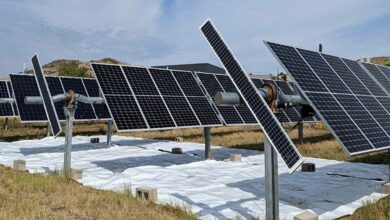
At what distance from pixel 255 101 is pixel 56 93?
19.7 m

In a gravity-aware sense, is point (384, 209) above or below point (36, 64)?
below

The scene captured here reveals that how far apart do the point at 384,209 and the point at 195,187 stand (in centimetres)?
508

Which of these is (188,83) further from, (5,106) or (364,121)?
(5,106)

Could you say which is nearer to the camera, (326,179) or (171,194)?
(171,194)

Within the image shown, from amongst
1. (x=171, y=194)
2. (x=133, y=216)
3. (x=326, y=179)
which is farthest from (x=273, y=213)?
(x=326, y=179)

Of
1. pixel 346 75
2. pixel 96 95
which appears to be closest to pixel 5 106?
pixel 96 95

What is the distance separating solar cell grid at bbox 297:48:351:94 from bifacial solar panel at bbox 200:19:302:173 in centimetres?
368

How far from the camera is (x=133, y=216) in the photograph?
8148mm

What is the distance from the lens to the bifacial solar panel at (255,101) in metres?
6.38

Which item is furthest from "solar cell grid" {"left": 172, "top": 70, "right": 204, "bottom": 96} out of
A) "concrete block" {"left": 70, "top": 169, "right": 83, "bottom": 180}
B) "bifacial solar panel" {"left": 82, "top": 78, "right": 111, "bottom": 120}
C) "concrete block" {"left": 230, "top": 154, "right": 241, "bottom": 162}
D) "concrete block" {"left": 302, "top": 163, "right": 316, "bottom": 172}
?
"concrete block" {"left": 70, "top": 169, "right": 83, "bottom": 180}

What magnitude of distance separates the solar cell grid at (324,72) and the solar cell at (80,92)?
46.1ft

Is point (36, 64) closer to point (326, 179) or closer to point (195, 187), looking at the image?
point (195, 187)

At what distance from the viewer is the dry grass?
26.2ft

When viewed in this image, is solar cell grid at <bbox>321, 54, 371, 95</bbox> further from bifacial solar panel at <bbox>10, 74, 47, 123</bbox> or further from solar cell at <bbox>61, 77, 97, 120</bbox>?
bifacial solar panel at <bbox>10, 74, 47, 123</bbox>
